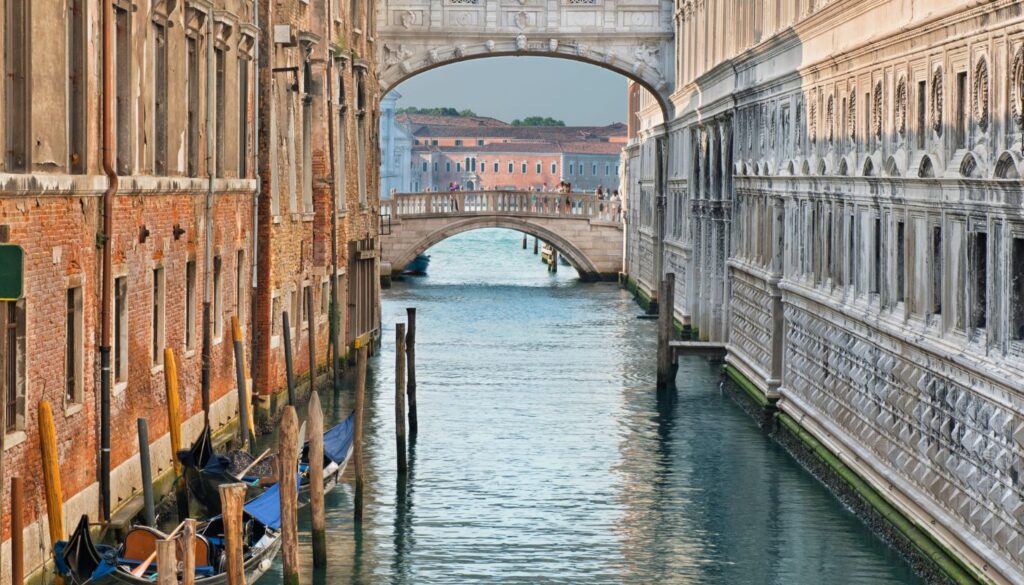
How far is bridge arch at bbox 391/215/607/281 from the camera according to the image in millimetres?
40656

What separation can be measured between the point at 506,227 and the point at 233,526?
1262 inches

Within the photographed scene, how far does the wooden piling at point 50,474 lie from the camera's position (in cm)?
958

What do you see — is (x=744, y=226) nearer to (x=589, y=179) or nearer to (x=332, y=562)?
(x=332, y=562)

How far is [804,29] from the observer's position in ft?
Answer: 51.8

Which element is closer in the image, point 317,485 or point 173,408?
point 317,485

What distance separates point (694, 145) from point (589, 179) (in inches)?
3865

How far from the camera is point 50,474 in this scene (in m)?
9.59

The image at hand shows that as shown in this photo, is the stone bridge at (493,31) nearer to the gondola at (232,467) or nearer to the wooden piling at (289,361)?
the wooden piling at (289,361)

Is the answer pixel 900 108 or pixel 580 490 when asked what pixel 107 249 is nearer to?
pixel 900 108

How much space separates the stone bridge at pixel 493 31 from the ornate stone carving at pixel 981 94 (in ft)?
61.3

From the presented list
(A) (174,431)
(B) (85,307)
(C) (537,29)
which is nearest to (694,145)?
(C) (537,29)

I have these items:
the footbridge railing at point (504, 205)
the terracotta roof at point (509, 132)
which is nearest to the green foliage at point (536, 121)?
the terracotta roof at point (509, 132)

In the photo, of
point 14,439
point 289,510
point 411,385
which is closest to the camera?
point 14,439

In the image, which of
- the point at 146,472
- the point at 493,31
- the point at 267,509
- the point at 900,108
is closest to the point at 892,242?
the point at 900,108
